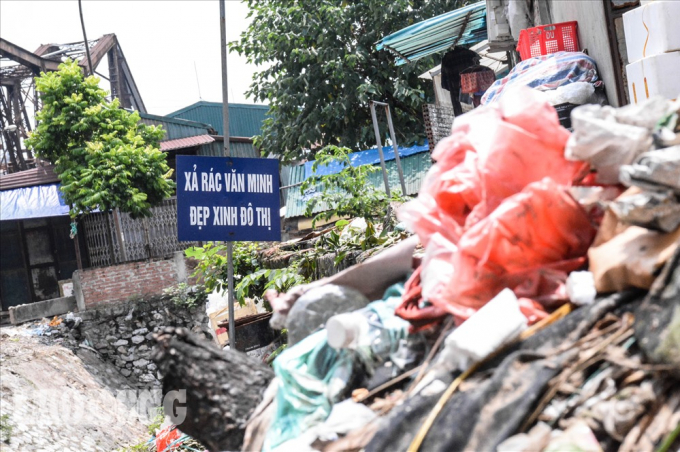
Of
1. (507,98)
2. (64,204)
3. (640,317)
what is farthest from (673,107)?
(64,204)

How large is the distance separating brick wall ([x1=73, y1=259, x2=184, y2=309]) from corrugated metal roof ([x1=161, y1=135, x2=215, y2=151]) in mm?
5100

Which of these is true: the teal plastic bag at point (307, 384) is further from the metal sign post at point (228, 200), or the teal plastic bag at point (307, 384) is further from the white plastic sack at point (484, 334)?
the metal sign post at point (228, 200)

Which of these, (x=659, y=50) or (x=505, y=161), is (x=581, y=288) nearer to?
(x=505, y=161)

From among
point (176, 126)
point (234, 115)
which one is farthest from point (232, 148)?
point (234, 115)

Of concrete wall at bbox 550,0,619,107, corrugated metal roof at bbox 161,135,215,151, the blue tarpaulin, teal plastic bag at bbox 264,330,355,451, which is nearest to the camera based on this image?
teal plastic bag at bbox 264,330,355,451

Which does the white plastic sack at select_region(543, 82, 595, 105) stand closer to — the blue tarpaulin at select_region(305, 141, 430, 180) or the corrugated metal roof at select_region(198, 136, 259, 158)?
the blue tarpaulin at select_region(305, 141, 430, 180)

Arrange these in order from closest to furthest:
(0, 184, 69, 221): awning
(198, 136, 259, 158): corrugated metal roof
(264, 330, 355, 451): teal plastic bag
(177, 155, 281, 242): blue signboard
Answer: (264, 330, 355, 451): teal plastic bag → (177, 155, 281, 242): blue signboard → (0, 184, 69, 221): awning → (198, 136, 259, 158): corrugated metal roof

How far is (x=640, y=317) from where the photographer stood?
1922mm

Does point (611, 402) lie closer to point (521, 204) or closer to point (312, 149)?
point (521, 204)

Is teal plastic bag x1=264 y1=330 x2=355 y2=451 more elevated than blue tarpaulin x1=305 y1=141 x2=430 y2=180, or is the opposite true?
blue tarpaulin x1=305 y1=141 x2=430 y2=180

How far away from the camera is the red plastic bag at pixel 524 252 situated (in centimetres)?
226

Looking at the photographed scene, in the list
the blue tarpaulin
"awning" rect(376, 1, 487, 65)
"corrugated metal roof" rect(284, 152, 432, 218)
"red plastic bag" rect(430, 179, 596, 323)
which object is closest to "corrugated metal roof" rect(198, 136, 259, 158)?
the blue tarpaulin

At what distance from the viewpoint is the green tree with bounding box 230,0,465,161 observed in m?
18.2

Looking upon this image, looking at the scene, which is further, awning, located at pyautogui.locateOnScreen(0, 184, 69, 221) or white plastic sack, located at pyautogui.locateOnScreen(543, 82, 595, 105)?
awning, located at pyautogui.locateOnScreen(0, 184, 69, 221)
